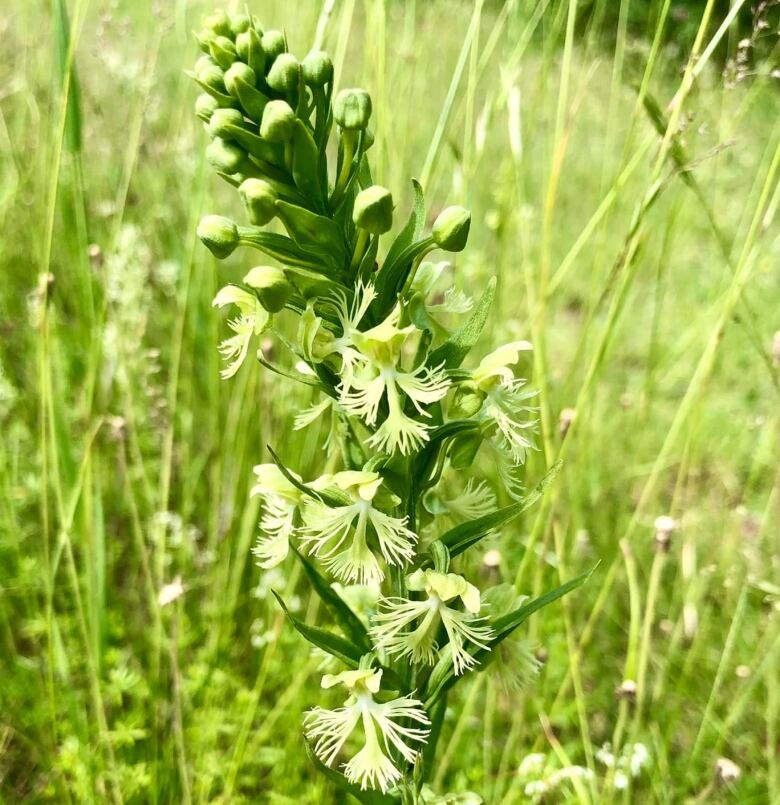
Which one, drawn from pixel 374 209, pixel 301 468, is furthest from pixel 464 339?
pixel 301 468

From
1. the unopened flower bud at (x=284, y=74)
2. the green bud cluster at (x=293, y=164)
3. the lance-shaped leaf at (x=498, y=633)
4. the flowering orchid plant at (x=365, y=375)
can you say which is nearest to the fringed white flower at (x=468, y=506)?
the flowering orchid plant at (x=365, y=375)

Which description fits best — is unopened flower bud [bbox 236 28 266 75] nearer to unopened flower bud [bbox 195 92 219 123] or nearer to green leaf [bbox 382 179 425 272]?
unopened flower bud [bbox 195 92 219 123]

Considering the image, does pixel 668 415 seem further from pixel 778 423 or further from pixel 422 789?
pixel 422 789

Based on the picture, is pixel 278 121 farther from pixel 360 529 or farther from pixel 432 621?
pixel 432 621

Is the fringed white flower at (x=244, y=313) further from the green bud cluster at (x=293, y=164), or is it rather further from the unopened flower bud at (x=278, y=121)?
the unopened flower bud at (x=278, y=121)

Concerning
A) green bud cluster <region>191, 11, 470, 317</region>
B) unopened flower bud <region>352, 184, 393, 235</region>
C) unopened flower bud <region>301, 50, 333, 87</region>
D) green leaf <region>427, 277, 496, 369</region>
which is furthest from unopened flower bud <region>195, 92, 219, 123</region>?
green leaf <region>427, 277, 496, 369</region>

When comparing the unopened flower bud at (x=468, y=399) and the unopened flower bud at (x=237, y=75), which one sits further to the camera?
the unopened flower bud at (x=468, y=399)
